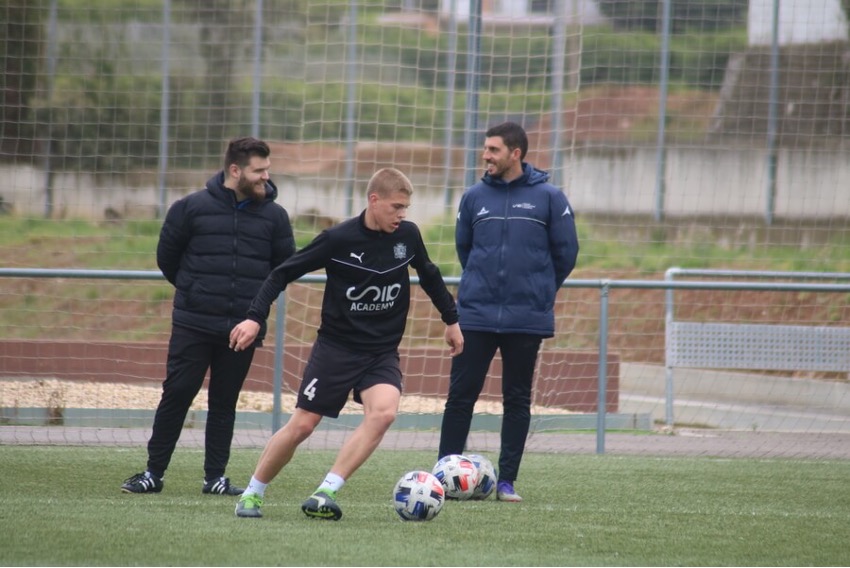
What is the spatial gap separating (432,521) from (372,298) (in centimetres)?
112

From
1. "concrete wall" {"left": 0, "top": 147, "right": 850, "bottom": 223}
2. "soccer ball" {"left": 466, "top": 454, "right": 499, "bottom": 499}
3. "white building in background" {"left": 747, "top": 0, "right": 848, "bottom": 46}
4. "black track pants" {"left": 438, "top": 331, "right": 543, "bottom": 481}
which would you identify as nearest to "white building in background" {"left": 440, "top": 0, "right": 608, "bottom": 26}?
"concrete wall" {"left": 0, "top": 147, "right": 850, "bottom": 223}

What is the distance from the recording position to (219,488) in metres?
7.20

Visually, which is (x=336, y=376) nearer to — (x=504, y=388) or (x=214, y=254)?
(x=214, y=254)

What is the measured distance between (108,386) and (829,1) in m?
11.6

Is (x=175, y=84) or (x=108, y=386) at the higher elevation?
(x=175, y=84)

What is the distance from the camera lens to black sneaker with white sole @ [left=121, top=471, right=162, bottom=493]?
280 inches

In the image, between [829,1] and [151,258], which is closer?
[829,1]

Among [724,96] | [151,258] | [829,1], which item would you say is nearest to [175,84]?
[151,258]

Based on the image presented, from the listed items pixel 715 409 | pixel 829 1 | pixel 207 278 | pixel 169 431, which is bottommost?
pixel 715 409

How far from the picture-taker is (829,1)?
58.6ft

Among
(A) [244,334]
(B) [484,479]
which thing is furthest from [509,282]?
(A) [244,334]

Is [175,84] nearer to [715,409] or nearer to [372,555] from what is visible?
[715,409]

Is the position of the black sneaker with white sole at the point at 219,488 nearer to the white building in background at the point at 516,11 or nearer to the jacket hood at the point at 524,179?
the jacket hood at the point at 524,179

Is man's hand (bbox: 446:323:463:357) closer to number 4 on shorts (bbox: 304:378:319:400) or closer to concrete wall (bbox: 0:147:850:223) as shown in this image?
number 4 on shorts (bbox: 304:378:319:400)
